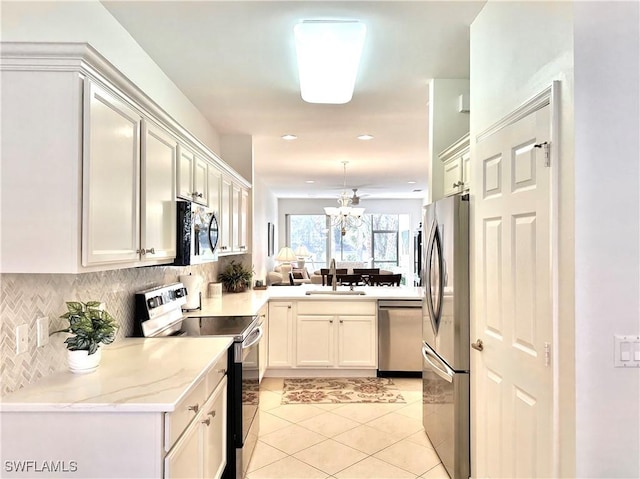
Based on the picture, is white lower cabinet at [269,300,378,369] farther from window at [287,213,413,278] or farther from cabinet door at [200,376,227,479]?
window at [287,213,413,278]

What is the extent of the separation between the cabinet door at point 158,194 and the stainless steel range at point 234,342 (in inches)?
18.2

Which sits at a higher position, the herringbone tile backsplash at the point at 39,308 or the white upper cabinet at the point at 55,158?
the white upper cabinet at the point at 55,158

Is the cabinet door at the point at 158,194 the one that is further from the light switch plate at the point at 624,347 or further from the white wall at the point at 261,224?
the white wall at the point at 261,224

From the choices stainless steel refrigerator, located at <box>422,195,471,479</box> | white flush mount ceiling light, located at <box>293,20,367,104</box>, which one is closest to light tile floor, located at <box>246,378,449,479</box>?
stainless steel refrigerator, located at <box>422,195,471,479</box>

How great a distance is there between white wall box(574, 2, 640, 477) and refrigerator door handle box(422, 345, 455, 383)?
1.06m

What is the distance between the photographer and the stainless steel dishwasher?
15.2 ft

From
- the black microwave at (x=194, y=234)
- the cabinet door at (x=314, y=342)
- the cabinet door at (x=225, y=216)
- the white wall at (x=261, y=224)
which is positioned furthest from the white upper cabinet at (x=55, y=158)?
the white wall at (x=261, y=224)

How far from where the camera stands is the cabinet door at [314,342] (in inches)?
187

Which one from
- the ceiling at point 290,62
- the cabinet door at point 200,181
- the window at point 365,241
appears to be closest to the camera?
the ceiling at point 290,62

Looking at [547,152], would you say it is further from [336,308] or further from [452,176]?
[336,308]

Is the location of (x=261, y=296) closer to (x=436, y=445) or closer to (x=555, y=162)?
(x=436, y=445)

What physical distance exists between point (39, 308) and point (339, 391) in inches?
122

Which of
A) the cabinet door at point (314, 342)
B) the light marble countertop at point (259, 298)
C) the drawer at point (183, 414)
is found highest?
the light marble countertop at point (259, 298)

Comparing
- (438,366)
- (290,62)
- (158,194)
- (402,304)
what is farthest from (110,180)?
(402,304)
